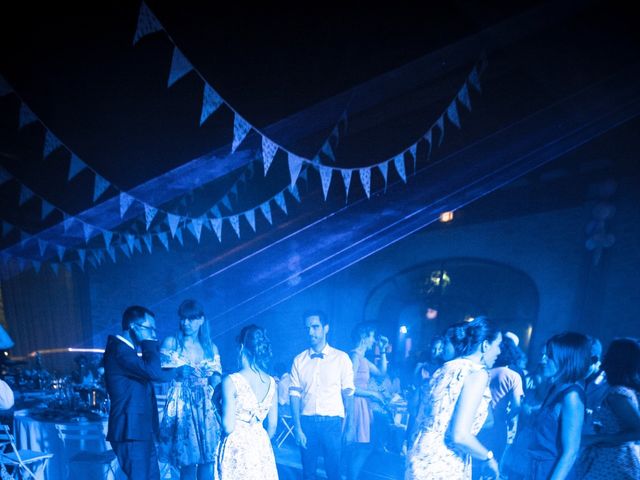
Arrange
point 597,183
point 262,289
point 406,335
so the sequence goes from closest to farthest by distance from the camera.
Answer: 1. point 597,183
2. point 406,335
3. point 262,289

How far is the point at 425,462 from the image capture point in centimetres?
194

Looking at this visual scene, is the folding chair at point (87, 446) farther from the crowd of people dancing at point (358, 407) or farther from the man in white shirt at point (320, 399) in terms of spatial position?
the man in white shirt at point (320, 399)

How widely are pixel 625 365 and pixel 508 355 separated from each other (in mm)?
1395

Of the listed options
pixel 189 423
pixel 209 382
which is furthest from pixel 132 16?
pixel 189 423

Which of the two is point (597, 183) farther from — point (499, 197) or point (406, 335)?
point (406, 335)

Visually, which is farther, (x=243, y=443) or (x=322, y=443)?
(x=322, y=443)

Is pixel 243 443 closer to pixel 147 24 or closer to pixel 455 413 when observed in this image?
pixel 455 413

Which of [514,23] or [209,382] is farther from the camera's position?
[514,23]

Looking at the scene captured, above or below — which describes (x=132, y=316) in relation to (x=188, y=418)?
above

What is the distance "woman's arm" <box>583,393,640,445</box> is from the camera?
226cm

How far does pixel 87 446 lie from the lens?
3.35 m

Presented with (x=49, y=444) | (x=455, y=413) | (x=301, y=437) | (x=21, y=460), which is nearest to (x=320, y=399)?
(x=301, y=437)

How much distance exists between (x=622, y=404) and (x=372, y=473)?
9.38 ft

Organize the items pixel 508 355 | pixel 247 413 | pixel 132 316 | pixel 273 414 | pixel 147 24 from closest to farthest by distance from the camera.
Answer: pixel 147 24 < pixel 247 413 < pixel 273 414 < pixel 132 316 < pixel 508 355
